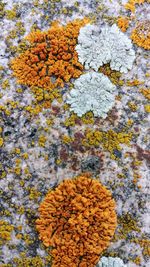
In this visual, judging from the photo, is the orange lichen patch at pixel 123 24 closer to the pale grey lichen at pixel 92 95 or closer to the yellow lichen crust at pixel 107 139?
the pale grey lichen at pixel 92 95

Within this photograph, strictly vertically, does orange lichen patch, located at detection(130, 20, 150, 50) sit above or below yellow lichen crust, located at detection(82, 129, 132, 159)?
above

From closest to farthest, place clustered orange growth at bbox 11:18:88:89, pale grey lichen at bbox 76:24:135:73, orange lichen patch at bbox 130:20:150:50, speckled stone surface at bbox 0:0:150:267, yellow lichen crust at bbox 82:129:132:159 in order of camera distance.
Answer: speckled stone surface at bbox 0:0:150:267, yellow lichen crust at bbox 82:129:132:159, clustered orange growth at bbox 11:18:88:89, pale grey lichen at bbox 76:24:135:73, orange lichen patch at bbox 130:20:150:50

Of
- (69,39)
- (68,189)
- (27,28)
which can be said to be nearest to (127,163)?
(68,189)

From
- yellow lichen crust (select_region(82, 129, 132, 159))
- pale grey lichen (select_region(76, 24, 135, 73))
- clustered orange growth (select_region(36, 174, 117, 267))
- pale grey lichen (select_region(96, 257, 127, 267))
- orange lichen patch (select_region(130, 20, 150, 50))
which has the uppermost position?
orange lichen patch (select_region(130, 20, 150, 50))

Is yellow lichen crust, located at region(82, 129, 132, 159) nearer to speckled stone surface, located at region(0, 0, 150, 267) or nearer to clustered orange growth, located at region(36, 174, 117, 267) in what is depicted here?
speckled stone surface, located at region(0, 0, 150, 267)

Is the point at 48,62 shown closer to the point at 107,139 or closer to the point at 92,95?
the point at 92,95

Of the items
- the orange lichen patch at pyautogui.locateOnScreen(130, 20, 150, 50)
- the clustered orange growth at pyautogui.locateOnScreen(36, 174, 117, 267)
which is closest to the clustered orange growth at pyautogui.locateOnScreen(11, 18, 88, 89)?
the orange lichen patch at pyautogui.locateOnScreen(130, 20, 150, 50)
